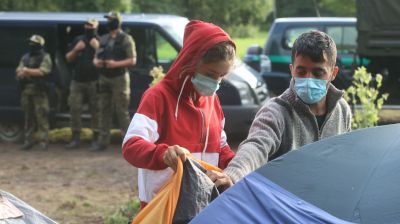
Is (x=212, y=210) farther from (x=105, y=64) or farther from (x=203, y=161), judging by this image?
(x=105, y=64)

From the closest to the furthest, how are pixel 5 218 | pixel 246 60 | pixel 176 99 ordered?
pixel 176 99 < pixel 5 218 < pixel 246 60

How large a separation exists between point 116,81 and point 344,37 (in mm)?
4668

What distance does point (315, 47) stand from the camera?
3172 mm

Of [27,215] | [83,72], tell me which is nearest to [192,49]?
[27,215]

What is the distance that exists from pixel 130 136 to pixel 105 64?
7767mm

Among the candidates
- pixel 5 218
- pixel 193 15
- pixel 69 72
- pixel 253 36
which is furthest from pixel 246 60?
pixel 253 36

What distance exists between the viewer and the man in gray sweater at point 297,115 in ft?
10.2

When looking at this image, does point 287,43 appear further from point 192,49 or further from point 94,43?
point 192,49

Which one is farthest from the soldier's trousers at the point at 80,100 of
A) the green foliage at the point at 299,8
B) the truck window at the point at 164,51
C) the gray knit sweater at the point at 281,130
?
the green foliage at the point at 299,8

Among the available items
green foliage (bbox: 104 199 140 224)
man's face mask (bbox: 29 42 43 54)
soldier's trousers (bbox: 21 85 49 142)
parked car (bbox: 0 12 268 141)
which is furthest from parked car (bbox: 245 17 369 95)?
green foliage (bbox: 104 199 140 224)

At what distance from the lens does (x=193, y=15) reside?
53.6 metres

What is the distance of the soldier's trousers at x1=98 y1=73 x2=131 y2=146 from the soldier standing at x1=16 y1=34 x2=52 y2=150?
34.1 inches

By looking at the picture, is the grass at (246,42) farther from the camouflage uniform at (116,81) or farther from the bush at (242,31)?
the camouflage uniform at (116,81)

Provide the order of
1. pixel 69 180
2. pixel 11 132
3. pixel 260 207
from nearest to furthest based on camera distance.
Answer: pixel 260 207 < pixel 69 180 < pixel 11 132
